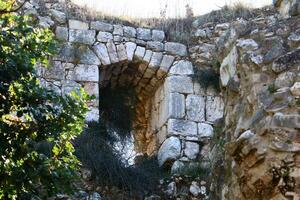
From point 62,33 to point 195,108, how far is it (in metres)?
2.45

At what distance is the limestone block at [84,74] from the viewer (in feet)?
32.3

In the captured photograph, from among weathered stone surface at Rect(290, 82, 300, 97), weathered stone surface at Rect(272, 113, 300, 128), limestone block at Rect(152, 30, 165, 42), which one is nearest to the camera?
weathered stone surface at Rect(272, 113, 300, 128)

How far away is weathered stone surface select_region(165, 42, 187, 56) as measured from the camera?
34.2ft

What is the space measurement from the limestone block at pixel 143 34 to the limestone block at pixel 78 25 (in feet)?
2.83

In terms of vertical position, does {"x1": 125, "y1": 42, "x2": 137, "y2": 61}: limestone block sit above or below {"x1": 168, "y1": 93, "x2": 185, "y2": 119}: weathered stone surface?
above

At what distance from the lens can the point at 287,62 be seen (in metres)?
4.02

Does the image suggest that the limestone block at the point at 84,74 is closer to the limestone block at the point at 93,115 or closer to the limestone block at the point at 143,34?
the limestone block at the point at 93,115

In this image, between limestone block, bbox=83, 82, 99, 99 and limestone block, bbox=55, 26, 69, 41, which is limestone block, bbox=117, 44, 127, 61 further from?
limestone block, bbox=55, 26, 69, 41

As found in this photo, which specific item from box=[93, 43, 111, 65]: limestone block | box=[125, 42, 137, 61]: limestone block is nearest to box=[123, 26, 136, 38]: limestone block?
box=[125, 42, 137, 61]: limestone block

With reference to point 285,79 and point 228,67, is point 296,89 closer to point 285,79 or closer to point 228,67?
point 285,79

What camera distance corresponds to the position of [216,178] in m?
4.61

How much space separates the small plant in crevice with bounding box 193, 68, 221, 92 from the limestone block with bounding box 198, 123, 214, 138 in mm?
671

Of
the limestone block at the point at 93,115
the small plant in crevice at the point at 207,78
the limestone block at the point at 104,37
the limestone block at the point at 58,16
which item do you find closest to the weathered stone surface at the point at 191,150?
the small plant in crevice at the point at 207,78

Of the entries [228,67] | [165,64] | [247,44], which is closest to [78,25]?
[165,64]
